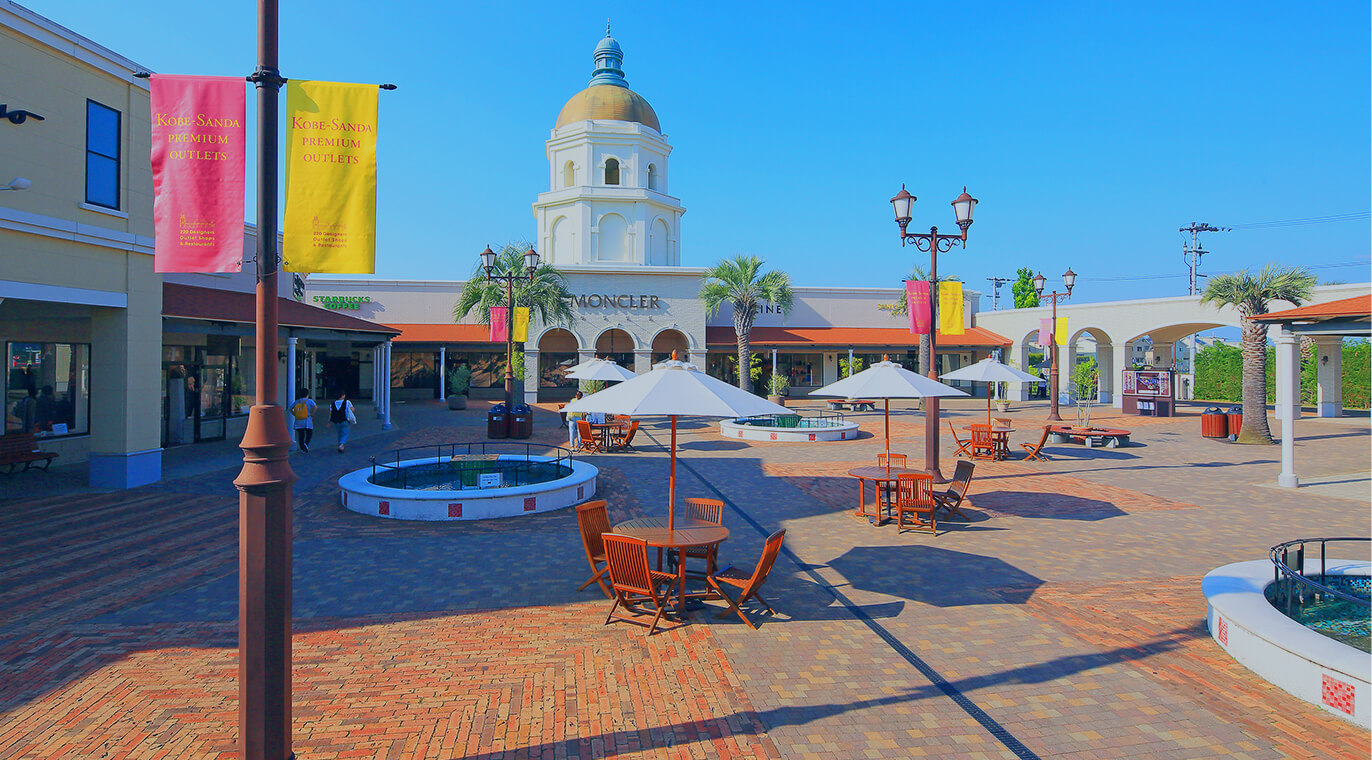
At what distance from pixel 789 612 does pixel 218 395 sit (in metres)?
20.0

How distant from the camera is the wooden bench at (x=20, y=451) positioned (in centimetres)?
1352

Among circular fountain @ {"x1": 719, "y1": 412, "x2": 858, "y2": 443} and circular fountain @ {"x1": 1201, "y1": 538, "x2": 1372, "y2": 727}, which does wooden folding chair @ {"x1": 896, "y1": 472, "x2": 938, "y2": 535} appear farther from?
Answer: circular fountain @ {"x1": 719, "y1": 412, "x2": 858, "y2": 443}

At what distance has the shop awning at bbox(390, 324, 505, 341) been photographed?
35.5 metres

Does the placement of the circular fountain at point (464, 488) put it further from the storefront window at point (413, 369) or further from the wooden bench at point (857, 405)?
the storefront window at point (413, 369)

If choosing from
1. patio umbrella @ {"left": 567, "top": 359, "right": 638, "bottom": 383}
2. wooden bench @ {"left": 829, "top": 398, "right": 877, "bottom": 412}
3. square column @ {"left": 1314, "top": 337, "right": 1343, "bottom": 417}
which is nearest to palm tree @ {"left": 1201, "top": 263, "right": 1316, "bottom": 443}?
square column @ {"left": 1314, "top": 337, "right": 1343, "bottom": 417}

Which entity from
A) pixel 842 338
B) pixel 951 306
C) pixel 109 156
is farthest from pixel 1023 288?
pixel 109 156

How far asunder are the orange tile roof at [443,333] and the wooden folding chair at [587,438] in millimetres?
18479

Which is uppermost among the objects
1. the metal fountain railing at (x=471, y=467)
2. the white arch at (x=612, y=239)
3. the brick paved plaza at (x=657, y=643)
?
the white arch at (x=612, y=239)

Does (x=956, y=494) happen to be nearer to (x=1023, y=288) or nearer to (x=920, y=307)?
(x=920, y=307)

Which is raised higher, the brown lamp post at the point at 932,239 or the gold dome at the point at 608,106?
the gold dome at the point at 608,106

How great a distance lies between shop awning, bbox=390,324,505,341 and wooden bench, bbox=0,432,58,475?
20.8 meters

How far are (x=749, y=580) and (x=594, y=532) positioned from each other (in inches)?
68.5

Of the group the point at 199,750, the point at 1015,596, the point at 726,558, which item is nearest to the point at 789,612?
the point at 726,558

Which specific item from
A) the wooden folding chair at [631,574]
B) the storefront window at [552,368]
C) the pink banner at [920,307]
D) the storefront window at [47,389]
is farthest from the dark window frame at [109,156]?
the storefront window at [552,368]
